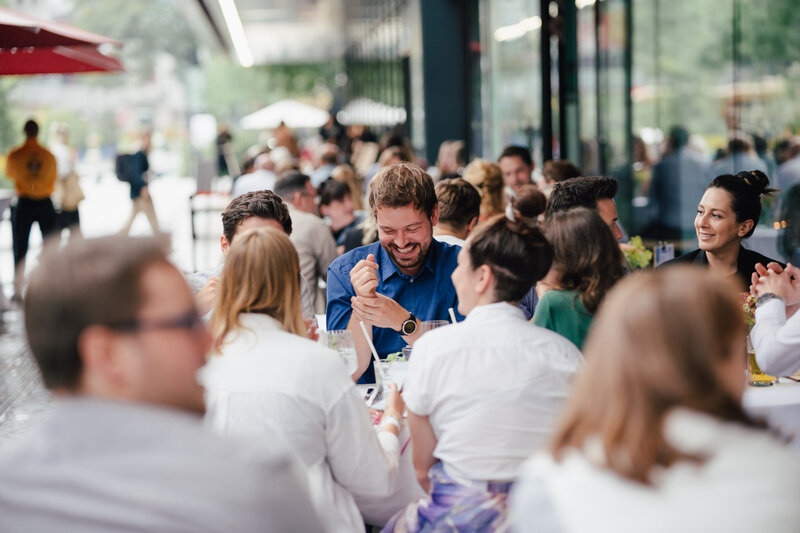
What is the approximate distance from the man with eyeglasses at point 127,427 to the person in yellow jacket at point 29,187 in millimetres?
9136

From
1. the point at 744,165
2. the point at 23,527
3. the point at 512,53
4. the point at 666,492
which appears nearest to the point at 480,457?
the point at 666,492

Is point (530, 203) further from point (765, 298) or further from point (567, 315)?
point (567, 315)

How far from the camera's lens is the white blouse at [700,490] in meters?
1.29

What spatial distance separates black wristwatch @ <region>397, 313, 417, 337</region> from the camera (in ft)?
11.1

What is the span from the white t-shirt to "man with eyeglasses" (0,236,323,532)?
2.79 feet

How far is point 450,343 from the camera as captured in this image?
2.31m

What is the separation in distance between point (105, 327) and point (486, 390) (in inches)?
41.8

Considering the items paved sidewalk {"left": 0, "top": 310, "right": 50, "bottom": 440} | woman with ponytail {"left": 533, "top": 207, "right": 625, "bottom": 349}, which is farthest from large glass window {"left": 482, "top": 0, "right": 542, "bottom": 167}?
woman with ponytail {"left": 533, "top": 207, "right": 625, "bottom": 349}

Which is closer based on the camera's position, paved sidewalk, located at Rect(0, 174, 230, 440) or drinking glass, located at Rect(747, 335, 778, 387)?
drinking glass, located at Rect(747, 335, 778, 387)

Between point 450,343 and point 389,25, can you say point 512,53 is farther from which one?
point 450,343

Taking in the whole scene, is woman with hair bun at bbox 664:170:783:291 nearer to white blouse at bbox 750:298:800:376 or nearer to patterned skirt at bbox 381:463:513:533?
white blouse at bbox 750:298:800:376

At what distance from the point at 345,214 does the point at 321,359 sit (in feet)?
14.7

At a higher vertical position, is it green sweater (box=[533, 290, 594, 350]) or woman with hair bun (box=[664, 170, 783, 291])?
woman with hair bun (box=[664, 170, 783, 291])

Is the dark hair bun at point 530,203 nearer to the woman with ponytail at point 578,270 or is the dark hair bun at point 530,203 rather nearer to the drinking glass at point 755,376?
the drinking glass at point 755,376
